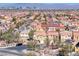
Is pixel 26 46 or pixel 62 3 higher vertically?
pixel 62 3

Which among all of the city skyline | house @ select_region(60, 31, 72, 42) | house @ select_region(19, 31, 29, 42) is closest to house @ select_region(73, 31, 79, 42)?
house @ select_region(60, 31, 72, 42)

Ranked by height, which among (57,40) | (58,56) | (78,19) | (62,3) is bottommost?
(58,56)

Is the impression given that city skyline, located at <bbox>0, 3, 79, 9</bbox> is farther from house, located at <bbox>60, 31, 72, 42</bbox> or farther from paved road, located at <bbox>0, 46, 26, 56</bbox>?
paved road, located at <bbox>0, 46, 26, 56</bbox>

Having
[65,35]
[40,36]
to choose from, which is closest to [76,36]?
[65,35]

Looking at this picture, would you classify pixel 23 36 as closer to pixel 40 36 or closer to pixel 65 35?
pixel 40 36

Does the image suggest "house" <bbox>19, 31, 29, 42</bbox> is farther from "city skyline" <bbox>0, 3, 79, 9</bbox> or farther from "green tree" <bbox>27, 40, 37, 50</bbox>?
"city skyline" <bbox>0, 3, 79, 9</bbox>

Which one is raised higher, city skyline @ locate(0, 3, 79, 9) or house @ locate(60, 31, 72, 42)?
city skyline @ locate(0, 3, 79, 9)

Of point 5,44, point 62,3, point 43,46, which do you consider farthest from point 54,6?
point 5,44

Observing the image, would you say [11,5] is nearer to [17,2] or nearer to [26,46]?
[17,2]

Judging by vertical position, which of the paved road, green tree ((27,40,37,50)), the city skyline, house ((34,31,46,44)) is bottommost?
the paved road
